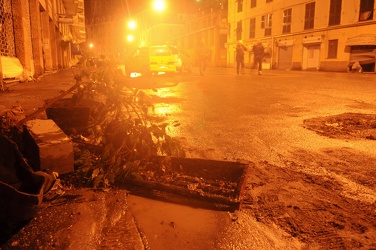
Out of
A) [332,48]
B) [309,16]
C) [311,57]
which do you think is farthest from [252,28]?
[332,48]

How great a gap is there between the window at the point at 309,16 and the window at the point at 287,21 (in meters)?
2.29

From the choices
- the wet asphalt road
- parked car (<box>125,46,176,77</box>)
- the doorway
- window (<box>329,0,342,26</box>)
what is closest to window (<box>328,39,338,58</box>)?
the doorway

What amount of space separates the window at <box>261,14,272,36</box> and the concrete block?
35.2 m

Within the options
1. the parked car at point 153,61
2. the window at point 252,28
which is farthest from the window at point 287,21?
the parked car at point 153,61

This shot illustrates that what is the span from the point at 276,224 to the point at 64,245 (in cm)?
153

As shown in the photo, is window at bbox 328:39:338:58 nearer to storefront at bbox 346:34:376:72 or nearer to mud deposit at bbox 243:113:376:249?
storefront at bbox 346:34:376:72

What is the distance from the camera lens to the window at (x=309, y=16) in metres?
29.1

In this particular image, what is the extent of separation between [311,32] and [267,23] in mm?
7521

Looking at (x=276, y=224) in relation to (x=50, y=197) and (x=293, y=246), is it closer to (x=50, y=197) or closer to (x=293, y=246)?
(x=293, y=246)

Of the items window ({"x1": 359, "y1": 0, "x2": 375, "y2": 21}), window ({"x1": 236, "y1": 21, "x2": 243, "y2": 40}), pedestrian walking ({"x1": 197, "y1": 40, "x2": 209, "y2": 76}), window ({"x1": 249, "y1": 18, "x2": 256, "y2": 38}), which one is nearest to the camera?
pedestrian walking ({"x1": 197, "y1": 40, "x2": 209, "y2": 76})

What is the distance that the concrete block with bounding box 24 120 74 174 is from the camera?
298 cm

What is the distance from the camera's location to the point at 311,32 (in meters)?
29.2

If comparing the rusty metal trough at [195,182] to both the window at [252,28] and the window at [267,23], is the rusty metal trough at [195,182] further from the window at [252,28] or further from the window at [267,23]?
the window at [252,28]

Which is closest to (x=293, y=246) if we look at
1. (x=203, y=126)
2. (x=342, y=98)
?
(x=203, y=126)
